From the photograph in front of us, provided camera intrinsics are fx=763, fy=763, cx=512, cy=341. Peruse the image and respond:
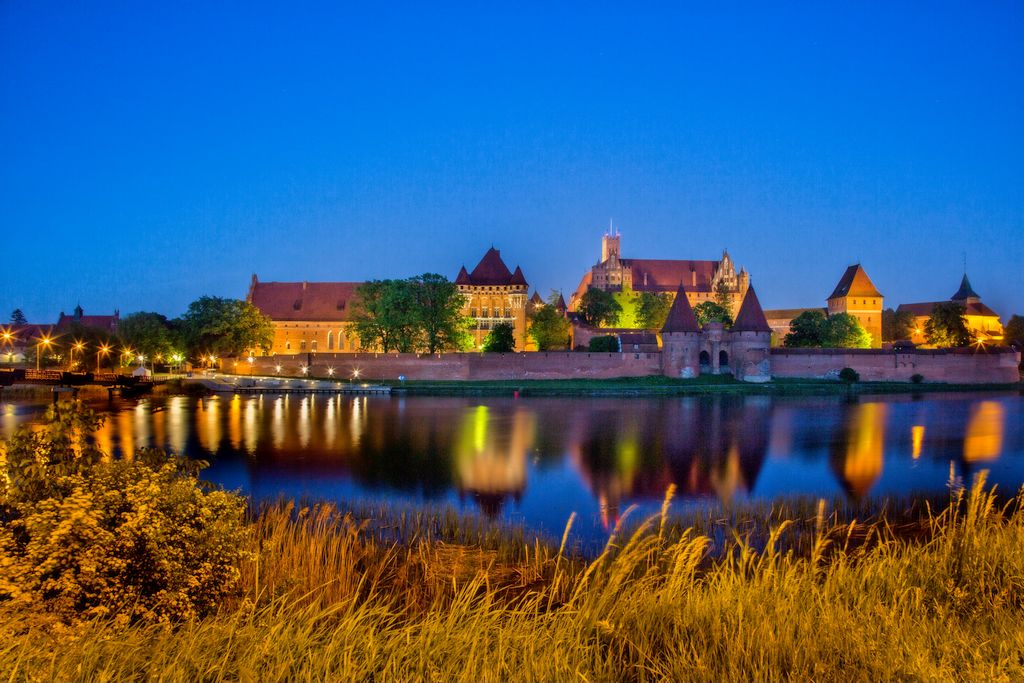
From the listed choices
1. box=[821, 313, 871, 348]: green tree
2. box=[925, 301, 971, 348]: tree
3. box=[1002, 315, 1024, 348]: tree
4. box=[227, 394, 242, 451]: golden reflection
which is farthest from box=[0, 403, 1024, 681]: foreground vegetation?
box=[1002, 315, 1024, 348]: tree

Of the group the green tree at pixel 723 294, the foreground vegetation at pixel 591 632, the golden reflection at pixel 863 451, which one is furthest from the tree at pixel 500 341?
the foreground vegetation at pixel 591 632

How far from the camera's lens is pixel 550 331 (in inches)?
2074

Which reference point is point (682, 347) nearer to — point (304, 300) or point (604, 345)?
point (604, 345)

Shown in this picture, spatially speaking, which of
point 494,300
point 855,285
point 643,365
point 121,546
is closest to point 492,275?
point 494,300

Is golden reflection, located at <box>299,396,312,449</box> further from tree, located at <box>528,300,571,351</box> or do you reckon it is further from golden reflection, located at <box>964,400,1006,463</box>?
tree, located at <box>528,300,571,351</box>

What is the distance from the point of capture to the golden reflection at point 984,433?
1797 centimetres

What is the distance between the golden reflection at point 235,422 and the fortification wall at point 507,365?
31.4ft

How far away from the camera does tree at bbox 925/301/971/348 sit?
5222 centimetres

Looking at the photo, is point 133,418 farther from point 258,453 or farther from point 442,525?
point 442,525

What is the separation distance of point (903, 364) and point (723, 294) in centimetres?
3322

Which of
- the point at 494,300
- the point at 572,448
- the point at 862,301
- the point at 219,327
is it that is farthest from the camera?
the point at 862,301

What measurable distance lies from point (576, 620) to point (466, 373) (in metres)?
38.9

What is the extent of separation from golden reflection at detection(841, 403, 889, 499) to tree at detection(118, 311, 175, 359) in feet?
126

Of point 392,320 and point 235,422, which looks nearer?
point 235,422
